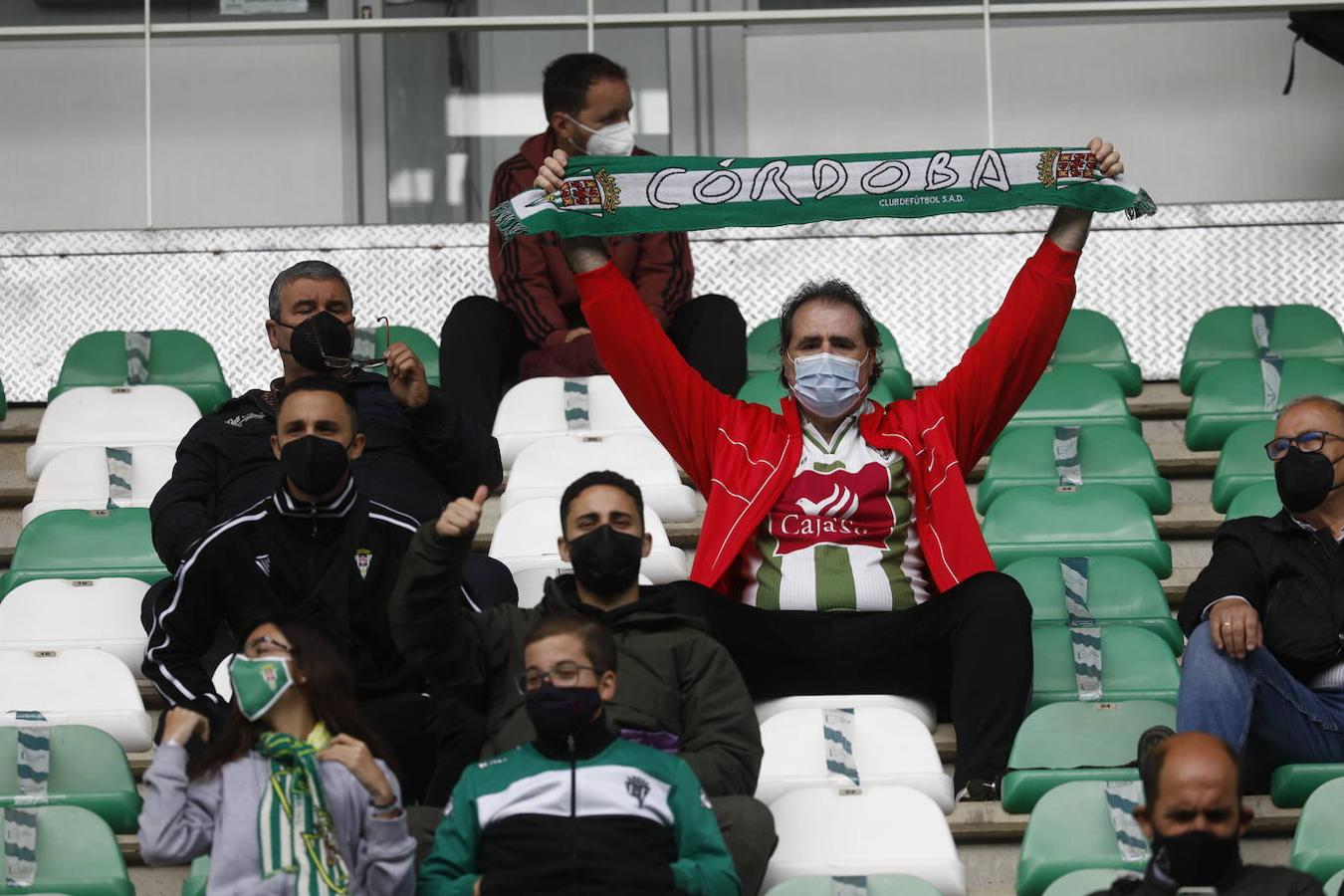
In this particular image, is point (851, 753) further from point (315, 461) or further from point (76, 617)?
point (76, 617)

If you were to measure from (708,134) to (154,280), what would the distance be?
2.01 metres

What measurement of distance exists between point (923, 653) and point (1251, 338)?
→ 2443mm

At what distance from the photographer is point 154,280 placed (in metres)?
7.48

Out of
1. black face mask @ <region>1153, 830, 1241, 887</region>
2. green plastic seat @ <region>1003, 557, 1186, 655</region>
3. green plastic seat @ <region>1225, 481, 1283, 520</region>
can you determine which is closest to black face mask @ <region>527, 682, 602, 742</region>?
black face mask @ <region>1153, 830, 1241, 887</region>

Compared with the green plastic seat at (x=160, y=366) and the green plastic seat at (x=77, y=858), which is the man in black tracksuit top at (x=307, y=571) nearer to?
the green plastic seat at (x=77, y=858)

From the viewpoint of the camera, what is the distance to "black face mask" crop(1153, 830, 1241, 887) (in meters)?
3.68

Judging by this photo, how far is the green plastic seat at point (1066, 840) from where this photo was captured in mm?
4238

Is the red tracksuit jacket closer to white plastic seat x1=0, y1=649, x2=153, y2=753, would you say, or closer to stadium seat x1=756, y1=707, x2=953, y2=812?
stadium seat x1=756, y1=707, x2=953, y2=812

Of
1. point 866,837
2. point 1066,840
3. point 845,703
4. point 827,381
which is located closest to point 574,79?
point 827,381

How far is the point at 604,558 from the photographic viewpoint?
4.43 meters

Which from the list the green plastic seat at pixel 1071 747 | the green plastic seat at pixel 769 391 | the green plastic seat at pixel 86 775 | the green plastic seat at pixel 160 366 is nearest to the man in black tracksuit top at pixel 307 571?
the green plastic seat at pixel 86 775

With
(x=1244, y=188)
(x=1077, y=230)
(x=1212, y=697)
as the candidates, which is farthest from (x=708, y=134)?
(x=1212, y=697)

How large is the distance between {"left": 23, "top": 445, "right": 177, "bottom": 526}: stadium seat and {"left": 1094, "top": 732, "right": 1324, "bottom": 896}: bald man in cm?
307

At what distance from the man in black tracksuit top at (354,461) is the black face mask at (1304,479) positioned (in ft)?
5.72
